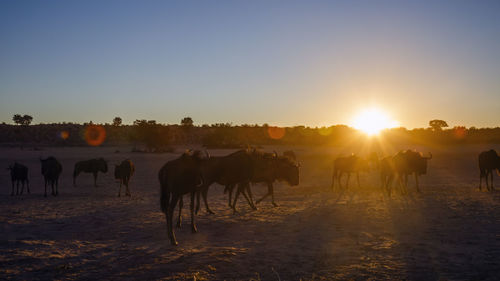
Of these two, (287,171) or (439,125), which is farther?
(439,125)

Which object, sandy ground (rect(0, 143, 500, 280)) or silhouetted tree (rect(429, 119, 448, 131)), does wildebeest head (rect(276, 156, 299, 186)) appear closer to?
sandy ground (rect(0, 143, 500, 280))

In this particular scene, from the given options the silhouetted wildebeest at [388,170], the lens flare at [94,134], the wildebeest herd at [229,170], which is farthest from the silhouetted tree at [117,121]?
the silhouetted wildebeest at [388,170]

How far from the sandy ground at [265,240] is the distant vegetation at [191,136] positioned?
138 ft

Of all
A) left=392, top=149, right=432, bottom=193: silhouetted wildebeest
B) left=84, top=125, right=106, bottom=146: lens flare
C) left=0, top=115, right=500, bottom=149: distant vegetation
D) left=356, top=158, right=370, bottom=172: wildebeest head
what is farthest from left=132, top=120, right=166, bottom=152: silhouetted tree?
left=392, top=149, right=432, bottom=193: silhouetted wildebeest

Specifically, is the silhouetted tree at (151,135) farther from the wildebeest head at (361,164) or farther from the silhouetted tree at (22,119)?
the silhouetted tree at (22,119)

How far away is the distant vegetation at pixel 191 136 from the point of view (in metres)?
60.8

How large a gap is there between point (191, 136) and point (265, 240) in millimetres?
80208

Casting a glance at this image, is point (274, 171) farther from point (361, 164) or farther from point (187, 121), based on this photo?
point (187, 121)

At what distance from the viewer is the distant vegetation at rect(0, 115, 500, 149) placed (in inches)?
2394

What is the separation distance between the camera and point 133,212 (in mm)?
14008

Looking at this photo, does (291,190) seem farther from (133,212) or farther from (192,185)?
(192,185)

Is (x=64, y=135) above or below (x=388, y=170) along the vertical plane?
above

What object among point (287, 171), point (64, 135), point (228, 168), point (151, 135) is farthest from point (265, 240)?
point (64, 135)

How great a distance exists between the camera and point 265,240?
9680mm
